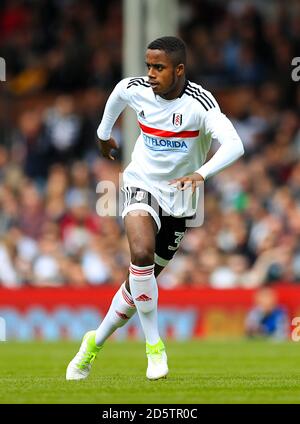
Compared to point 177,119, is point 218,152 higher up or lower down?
lower down

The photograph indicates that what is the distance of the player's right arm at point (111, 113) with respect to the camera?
10.1 metres

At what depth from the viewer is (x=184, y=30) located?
24469mm

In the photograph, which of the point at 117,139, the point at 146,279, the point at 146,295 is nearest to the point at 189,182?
the point at 146,279

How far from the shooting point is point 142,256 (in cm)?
931

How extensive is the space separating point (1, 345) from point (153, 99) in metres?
7.30

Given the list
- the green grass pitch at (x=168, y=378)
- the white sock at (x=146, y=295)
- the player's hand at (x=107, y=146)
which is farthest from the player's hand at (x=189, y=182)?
the player's hand at (x=107, y=146)

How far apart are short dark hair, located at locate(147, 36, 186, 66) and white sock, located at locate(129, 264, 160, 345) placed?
5.15 feet

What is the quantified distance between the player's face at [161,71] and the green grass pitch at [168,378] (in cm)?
222

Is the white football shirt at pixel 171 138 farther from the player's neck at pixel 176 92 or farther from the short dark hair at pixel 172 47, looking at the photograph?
the short dark hair at pixel 172 47

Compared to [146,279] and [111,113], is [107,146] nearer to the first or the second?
[111,113]

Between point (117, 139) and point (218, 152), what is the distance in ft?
43.5

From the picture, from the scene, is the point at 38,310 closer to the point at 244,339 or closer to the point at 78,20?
the point at 244,339

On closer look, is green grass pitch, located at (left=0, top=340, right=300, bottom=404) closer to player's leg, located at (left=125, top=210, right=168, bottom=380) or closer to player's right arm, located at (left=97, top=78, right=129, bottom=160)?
player's leg, located at (left=125, top=210, right=168, bottom=380)
